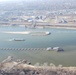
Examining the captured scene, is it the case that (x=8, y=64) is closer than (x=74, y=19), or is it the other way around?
(x=8, y=64)

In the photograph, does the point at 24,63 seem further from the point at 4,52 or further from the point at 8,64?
the point at 4,52

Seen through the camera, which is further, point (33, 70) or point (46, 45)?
point (46, 45)

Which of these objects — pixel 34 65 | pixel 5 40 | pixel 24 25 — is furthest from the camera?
pixel 24 25

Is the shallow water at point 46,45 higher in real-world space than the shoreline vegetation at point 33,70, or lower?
lower

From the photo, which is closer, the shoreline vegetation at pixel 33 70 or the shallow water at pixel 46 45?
the shoreline vegetation at pixel 33 70

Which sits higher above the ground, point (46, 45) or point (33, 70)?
point (33, 70)

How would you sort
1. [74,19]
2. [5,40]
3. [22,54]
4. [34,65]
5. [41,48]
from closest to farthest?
[34,65], [22,54], [41,48], [5,40], [74,19]

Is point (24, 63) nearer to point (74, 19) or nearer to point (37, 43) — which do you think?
point (37, 43)

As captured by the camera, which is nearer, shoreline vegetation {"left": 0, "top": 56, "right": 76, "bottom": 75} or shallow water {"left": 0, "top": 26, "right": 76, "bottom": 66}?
shoreline vegetation {"left": 0, "top": 56, "right": 76, "bottom": 75}

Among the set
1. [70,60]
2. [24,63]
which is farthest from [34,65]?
[70,60]

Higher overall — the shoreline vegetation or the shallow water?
the shoreline vegetation
